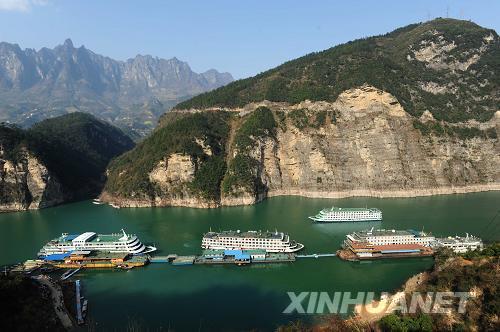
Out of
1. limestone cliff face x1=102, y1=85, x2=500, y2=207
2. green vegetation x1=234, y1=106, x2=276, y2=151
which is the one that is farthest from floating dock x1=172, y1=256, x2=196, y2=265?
green vegetation x1=234, y1=106, x2=276, y2=151

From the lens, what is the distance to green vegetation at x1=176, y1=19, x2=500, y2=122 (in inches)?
3046

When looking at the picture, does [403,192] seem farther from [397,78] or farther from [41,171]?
[41,171]

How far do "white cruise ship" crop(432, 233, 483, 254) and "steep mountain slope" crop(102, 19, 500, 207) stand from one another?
2609 centimetres

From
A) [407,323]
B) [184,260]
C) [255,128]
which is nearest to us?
[407,323]

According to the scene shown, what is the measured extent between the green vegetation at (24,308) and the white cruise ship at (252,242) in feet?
61.3

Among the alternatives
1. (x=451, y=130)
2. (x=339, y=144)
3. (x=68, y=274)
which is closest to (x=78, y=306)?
(x=68, y=274)

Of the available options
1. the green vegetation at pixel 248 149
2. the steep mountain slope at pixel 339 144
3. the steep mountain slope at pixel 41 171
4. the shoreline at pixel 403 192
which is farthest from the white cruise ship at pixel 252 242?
the steep mountain slope at pixel 41 171

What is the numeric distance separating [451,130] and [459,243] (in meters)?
37.5

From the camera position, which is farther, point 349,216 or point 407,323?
point 349,216

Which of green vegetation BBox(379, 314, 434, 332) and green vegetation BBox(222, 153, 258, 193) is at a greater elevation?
green vegetation BBox(222, 153, 258, 193)

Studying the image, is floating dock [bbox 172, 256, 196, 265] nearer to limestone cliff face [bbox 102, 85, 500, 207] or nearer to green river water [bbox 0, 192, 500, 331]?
green river water [bbox 0, 192, 500, 331]

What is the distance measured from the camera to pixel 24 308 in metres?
24.0

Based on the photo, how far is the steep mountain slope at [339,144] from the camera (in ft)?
226

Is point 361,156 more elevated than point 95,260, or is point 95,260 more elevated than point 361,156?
point 361,156
